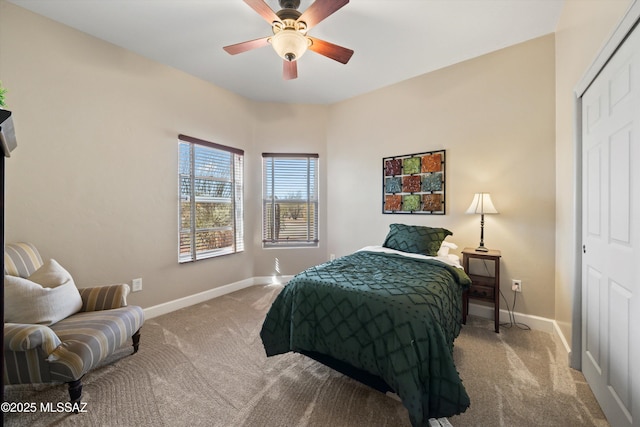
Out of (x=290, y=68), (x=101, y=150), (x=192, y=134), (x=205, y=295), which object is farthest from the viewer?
(x=205, y=295)

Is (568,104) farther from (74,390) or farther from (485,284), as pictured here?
(74,390)

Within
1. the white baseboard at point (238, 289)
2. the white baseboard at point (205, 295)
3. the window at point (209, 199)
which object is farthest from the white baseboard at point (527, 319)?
the window at point (209, 199)

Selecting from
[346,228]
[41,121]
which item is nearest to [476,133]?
[346,228]

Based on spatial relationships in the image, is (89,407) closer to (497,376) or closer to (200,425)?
(200,425)

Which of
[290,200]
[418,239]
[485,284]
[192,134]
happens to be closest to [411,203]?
[418,239]

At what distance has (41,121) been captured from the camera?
2.23 meters

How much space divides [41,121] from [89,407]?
2.29 metres

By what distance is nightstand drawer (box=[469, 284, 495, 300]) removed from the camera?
266 centimetres

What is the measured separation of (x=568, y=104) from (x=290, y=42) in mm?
2333

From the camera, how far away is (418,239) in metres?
2.85

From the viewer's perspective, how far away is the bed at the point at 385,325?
1.37 metres

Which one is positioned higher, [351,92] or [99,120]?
[351,92]

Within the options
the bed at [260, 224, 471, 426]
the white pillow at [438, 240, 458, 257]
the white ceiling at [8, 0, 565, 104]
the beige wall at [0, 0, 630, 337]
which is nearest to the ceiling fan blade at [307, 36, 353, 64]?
Result: the white ceiling at [8, 0, 565, 104]

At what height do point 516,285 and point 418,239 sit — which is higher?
point 418,239
